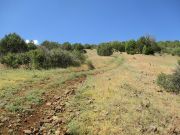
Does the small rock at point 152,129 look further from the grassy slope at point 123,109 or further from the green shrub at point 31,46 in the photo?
the green shrub at point 31,46

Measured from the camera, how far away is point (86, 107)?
47.6 feet

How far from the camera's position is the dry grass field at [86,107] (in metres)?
12.5

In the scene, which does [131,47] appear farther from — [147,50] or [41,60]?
[41,60]

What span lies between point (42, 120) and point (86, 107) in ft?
7.58

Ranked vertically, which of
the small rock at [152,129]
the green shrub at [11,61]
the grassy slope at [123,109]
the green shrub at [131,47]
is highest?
the green shrub at [131,47]

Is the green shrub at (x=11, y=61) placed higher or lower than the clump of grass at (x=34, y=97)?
higher

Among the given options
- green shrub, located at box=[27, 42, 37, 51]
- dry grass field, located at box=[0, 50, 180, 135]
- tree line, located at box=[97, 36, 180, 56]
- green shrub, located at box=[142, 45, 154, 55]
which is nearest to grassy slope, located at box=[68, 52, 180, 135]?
dry grass field, located at box=[0, 50, 180, 135]

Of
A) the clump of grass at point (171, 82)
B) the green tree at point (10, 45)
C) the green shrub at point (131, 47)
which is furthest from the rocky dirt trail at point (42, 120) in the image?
the green shrub at point (131, 47)

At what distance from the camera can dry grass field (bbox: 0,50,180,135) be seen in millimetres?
12500

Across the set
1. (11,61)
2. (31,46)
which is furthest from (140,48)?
(11,61)

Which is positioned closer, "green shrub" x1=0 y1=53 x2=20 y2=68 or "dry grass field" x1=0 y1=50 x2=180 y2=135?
"dry grass field" x1=0 y1=50 x2=180 y2=135

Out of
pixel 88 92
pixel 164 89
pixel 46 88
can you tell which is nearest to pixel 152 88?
pixel 164 89

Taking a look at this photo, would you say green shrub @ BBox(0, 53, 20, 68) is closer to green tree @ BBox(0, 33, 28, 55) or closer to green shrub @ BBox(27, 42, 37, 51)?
green tree @ BBox(0, 33, 28, 55)

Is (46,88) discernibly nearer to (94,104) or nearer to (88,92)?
(88,92)
